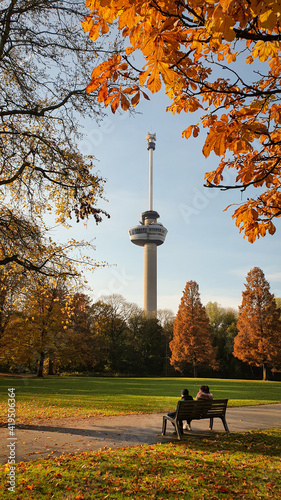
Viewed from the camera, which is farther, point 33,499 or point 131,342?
point 131,342

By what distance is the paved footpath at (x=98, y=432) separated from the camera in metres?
6.98

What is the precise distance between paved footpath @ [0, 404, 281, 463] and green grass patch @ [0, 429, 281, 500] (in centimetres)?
68

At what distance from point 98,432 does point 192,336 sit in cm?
3889

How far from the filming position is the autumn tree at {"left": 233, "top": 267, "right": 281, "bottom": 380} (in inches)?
1596

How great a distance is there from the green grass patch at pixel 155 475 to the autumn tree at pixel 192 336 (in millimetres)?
39893

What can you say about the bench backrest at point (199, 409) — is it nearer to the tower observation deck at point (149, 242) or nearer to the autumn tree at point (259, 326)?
the autumn tree at point (259, 326)

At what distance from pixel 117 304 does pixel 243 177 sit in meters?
53.2

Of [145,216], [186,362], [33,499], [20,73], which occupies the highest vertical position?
[145,216]

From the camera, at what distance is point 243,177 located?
3.76m

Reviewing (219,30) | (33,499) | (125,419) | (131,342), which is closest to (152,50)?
(219,30)

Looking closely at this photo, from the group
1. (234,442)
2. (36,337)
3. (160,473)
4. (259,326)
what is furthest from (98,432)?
(259,326)

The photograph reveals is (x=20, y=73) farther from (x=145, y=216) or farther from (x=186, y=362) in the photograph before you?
(x=145, y=216)

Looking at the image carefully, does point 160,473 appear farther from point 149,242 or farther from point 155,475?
point 149,242

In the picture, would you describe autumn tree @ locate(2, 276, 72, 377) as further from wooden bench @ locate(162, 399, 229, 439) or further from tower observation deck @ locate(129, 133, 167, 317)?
tower observation deck @ locate(129, 133, 167, 317)
